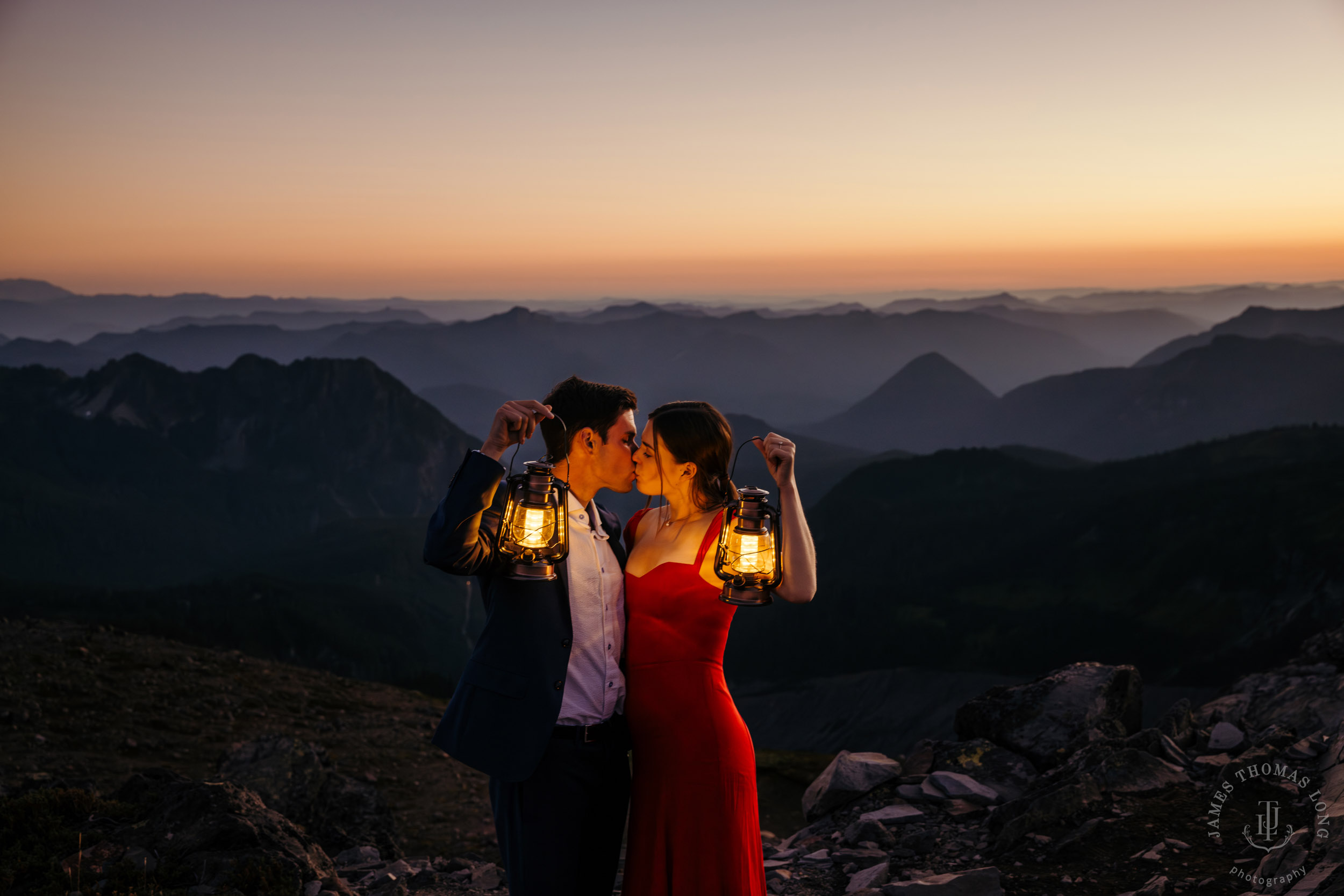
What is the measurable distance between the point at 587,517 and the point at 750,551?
2.53 feet

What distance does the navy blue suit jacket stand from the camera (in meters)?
3.52

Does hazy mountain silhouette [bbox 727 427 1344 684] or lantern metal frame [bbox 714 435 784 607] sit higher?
lantern metal frame [bbox 714 435 784 607]

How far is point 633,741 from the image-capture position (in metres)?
3.92

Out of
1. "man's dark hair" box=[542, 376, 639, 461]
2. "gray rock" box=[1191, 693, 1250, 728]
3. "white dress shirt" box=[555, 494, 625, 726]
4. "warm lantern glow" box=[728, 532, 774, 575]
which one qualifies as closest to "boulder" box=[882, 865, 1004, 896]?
"white dress shirt" box=[555, 494, 625, 726]

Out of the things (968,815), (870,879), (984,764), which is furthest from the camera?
(984,764)

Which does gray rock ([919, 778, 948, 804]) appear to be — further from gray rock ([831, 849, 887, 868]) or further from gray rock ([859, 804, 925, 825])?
gray rock ([831, 849, 887, 868])

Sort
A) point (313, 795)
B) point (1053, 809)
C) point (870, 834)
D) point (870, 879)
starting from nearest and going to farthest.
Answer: point (870, 879) → point (1053, 809) → point (870, 834) → point (313, 795)

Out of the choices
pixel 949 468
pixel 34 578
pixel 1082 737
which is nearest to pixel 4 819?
pixel 1082 737

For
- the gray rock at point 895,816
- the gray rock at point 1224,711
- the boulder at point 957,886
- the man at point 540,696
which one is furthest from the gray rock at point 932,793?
the man at point 540,696

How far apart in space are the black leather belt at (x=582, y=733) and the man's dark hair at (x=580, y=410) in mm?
1188

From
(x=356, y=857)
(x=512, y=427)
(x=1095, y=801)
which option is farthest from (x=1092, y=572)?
(x=512, y=427)

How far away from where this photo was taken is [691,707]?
12.6 ft

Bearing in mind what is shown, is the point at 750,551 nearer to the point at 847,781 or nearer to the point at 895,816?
the point at 895,816

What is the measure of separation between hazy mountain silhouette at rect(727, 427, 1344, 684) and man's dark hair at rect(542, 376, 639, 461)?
7667 cm
